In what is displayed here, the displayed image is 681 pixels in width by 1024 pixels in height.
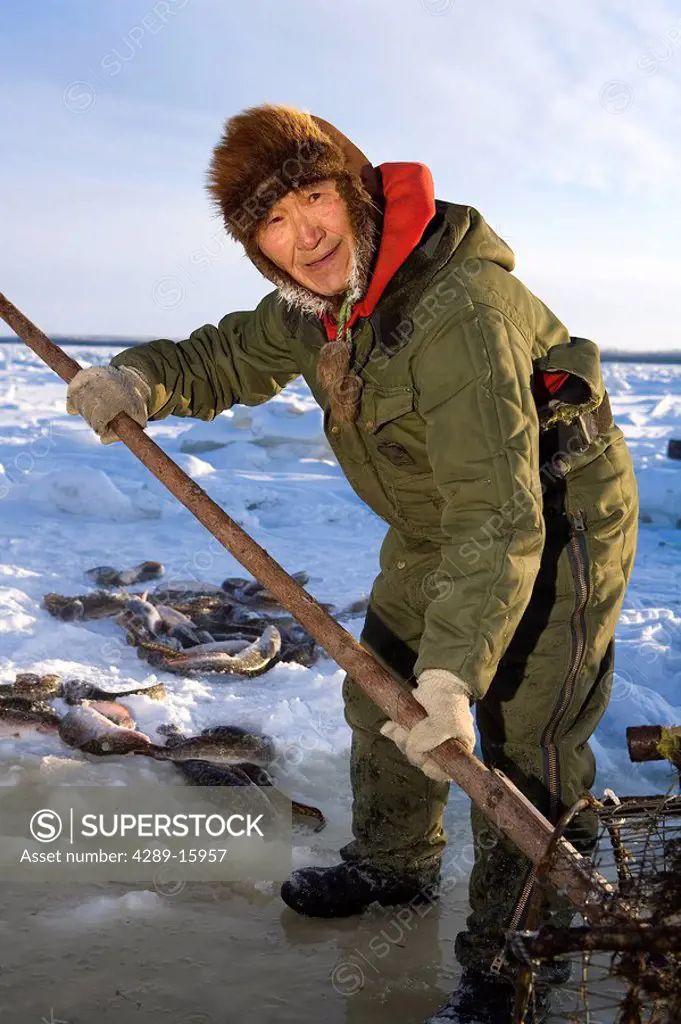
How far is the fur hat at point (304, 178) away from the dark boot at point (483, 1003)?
144cm

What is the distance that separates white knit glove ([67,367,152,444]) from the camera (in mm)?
2744

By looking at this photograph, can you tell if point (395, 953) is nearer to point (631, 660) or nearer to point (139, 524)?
point (631, 660)

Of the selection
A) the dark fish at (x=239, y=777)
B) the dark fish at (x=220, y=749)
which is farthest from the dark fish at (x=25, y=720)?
the dark fish at (x=239, y=777)

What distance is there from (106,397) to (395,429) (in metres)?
0.80

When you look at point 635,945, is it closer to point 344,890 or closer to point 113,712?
point 344,890

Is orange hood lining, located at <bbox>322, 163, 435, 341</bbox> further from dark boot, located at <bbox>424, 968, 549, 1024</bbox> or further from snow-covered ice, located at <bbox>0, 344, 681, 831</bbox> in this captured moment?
snow-covered ice, located at <bbox>0, 344, 681, 831</bbox>

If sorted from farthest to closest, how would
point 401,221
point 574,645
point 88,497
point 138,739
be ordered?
point 88,497 < point 138,739 < point 574,645 < point 401,221

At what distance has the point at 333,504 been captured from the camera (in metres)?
9.28

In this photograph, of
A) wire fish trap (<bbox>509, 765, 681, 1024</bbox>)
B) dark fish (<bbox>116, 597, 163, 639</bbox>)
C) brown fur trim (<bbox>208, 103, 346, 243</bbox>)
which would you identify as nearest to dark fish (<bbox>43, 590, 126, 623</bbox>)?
dark fish (<bbox>116, 597, 163, 639</bbox>)

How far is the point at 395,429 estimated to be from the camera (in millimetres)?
2512

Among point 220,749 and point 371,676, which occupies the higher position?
point 371,676

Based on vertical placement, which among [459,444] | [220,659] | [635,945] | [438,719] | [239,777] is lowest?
[239,777]

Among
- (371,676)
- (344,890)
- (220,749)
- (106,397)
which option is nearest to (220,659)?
(220,749)

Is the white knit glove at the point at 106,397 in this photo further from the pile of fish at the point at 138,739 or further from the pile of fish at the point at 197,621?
the pile of fish at the point at 197,621
